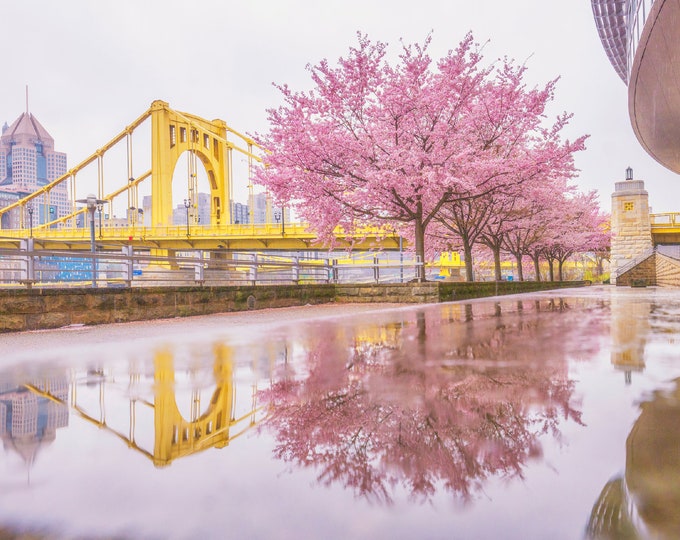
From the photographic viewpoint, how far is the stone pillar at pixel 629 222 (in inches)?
1645

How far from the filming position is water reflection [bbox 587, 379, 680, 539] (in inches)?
61.9

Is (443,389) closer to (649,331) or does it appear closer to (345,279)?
(649,331)

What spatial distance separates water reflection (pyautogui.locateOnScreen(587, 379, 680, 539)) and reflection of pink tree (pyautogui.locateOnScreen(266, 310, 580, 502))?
0.35m

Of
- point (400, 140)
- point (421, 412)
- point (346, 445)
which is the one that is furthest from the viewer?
point (400, 140)

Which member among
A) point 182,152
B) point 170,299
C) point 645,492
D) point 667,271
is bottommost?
point 645,492

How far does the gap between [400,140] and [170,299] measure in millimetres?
8981

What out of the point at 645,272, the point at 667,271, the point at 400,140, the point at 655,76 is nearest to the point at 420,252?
the point at 400,140

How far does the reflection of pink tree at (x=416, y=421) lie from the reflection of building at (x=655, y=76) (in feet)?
45.8

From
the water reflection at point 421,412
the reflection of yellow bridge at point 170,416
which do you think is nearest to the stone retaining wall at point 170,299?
the reflection of yellow bridge at point 170,416

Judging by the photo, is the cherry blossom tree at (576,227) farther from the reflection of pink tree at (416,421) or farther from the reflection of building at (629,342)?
the reflection of pink tree at (416,421)

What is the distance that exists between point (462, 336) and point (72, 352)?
14.4 ft

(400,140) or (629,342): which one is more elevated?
(400,140)

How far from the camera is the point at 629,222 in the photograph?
139ft

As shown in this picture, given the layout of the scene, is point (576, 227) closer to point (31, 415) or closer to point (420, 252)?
point (420, 252)
